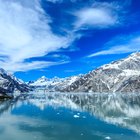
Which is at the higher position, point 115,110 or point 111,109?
point 111,109

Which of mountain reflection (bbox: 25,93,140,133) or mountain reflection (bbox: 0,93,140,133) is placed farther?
mountain reflection (bbox: 0,93,140,133)

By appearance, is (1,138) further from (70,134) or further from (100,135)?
(100,135)

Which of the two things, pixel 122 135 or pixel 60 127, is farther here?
pixel 60 127

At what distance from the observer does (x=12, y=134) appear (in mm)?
49719

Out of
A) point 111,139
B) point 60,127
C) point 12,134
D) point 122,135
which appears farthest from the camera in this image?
point 60,127

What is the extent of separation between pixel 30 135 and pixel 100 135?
1143 centimetres

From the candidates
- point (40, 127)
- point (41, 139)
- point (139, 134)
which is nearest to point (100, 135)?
point (139, 134)

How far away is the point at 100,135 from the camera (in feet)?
152

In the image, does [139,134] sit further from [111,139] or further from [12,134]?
[12,134]

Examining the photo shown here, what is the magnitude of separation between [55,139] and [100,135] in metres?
7.39

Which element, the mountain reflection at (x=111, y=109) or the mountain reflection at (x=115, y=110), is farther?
the mountain reflection at (x=111, y=109)

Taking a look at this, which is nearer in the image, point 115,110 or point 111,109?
point 115,110

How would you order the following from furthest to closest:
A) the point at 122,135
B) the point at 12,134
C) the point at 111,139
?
the point at 12,134, the point at 122,135, the point at 111,139

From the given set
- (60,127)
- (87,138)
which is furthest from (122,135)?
(60,127)
